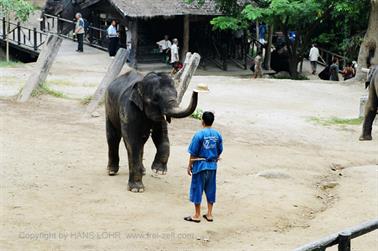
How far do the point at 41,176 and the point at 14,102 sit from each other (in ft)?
22.9

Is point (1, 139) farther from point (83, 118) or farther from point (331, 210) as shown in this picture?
point (331, 210)

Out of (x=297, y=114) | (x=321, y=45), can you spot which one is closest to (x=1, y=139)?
(x=297, y=114)

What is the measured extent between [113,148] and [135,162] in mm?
1101

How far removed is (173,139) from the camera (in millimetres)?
15383

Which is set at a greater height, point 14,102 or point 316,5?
point 316,5

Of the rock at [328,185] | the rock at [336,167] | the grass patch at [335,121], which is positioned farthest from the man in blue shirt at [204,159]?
the grass patch at [335,121]

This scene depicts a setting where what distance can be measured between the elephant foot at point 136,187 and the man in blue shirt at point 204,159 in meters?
1.44

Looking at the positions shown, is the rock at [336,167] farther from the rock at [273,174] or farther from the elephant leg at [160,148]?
the elephant leg at [160,148]

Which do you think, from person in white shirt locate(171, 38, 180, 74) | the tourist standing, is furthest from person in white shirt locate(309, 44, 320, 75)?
the tourist standing

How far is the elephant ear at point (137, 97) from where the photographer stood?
11.1 meters

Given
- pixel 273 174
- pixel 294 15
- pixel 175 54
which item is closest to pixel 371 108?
pixel 273 174

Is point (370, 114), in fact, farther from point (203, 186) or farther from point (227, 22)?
point (227, 22)

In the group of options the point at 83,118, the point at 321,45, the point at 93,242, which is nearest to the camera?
the point at 93,242

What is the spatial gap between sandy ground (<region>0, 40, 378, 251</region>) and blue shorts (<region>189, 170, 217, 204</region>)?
329 millimetres
